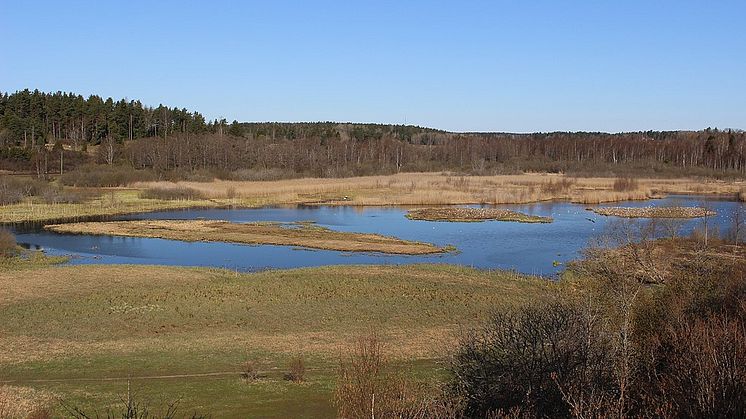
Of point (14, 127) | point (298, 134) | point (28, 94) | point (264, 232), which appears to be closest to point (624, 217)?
point (264, 232)

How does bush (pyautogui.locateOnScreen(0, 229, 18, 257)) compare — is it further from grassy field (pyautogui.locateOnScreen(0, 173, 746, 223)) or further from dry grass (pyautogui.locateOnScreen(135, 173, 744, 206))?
dry grass (pyautogui.locateOnScreen(135, 173, 744, 206))

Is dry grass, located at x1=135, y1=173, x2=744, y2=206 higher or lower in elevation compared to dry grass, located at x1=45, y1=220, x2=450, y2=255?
higher

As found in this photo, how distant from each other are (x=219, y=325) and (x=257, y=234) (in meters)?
27.9

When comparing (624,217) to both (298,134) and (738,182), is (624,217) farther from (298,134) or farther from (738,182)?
(298,134)

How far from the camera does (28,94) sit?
11725cm

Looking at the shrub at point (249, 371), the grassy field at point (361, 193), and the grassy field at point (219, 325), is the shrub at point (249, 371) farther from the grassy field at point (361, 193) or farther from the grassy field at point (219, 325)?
the grassy field at point (361, 193)

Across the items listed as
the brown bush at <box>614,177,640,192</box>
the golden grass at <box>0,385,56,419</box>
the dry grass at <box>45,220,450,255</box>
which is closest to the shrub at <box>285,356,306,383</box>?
the golden grass at <box>0,385,56,419</box>

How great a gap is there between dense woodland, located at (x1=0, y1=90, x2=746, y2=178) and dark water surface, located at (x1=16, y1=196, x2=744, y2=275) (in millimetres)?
40393

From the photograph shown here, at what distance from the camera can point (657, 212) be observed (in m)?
61.1

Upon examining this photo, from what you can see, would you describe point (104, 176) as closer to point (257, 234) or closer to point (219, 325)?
point (257, 234)

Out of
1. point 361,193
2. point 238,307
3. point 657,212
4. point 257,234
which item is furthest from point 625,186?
point 238,307

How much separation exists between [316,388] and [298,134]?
159 metres

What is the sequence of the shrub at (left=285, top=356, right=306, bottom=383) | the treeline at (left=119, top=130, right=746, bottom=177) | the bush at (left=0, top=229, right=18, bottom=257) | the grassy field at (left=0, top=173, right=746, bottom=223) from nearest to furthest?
the shrub at (left=285, top=356, right=306, bottom=383), the bush at (left=0, top=229, right=18, bottom=257), the grassy field at (left=0, top=173, right=746, bottom=223), the treeline at (left=119, top=130, right=746, bottom=177)

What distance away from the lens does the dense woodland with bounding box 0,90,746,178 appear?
341 feet
